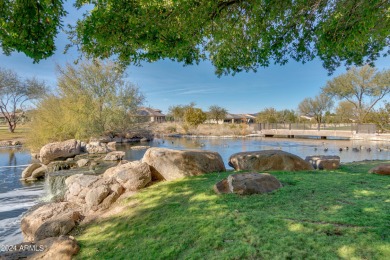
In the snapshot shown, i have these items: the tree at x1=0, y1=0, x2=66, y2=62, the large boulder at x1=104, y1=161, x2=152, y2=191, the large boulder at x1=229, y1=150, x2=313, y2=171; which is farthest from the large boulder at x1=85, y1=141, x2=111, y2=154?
the tree at x1=0, y1=0, x2=66, y2=62

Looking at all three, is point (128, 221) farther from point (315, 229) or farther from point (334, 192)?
point (334, 192)

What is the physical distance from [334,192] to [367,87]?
131 ft

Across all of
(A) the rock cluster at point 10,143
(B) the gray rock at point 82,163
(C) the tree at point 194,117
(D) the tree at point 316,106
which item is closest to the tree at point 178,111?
(C) the tree at point 194,117

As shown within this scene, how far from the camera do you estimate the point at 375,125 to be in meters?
27.2

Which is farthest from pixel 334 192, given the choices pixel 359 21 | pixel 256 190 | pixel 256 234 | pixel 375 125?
pixel 375 125

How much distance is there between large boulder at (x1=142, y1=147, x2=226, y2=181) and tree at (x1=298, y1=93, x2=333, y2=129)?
49.9 metres

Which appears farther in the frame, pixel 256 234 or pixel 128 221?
pixel 128 221

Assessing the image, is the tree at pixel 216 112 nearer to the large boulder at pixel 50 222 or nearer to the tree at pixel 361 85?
the tree at pixel 361 85

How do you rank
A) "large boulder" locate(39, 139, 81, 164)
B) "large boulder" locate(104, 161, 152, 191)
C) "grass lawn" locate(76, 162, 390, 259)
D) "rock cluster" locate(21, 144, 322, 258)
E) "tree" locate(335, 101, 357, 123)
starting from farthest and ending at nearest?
1. "tree" locate(335, 101, 357, 123)
2. "large boulder" locate(39, 139, 81, 164)
3. "large boulder" locate(104, 161, 152, 191)
4. "rock cluster" locate(21, 144, 322, 258)
5. "grass lawn" locate(76, 162, 390, 259)

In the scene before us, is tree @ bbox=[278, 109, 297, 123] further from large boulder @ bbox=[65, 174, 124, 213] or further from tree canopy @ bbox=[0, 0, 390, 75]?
large boulder @ bbox=[65, 174, 124, 213]

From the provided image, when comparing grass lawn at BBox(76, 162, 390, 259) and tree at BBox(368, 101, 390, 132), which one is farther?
tree at BBox(368, 101, 390, 132)

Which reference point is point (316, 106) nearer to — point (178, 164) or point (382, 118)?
point (382, 118)

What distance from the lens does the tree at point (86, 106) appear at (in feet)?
62.3

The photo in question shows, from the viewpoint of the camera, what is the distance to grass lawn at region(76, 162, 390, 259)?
243 centimetres
